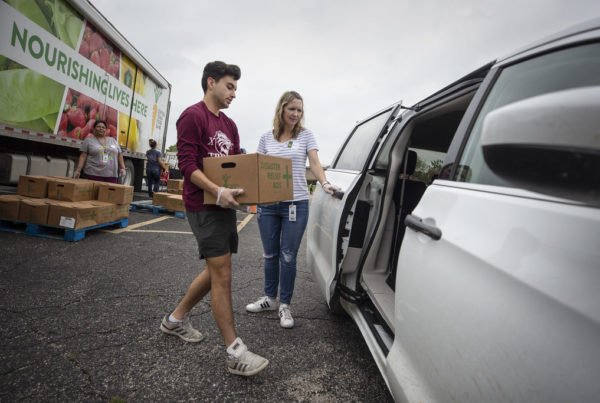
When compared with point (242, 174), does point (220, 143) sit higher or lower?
higher

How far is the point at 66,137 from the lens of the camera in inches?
203

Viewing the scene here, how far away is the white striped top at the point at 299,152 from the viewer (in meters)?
2.35

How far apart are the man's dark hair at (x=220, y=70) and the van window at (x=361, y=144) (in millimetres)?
1056

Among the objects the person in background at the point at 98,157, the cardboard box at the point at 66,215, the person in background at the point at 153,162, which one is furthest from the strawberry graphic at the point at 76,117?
the person in background at the point at 153,162

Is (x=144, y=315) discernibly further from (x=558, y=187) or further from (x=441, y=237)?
(x=558, y=187)

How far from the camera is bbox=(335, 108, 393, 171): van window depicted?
7.23 feet

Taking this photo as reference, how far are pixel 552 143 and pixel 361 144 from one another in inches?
81.5

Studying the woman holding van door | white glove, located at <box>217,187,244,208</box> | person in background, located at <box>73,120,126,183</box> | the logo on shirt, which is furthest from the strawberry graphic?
white glove, located at <box>217,187,244,208</box>

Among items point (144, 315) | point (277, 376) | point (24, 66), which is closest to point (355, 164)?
point (277, 376)

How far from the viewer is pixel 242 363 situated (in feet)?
5.32

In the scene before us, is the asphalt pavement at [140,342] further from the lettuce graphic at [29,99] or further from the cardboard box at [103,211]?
the lettuce graphic at [29,99]

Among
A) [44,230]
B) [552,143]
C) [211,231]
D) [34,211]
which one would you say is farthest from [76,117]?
[552,143]

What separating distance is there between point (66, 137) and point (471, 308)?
665cm

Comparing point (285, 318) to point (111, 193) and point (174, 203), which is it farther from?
point (174, 203)
